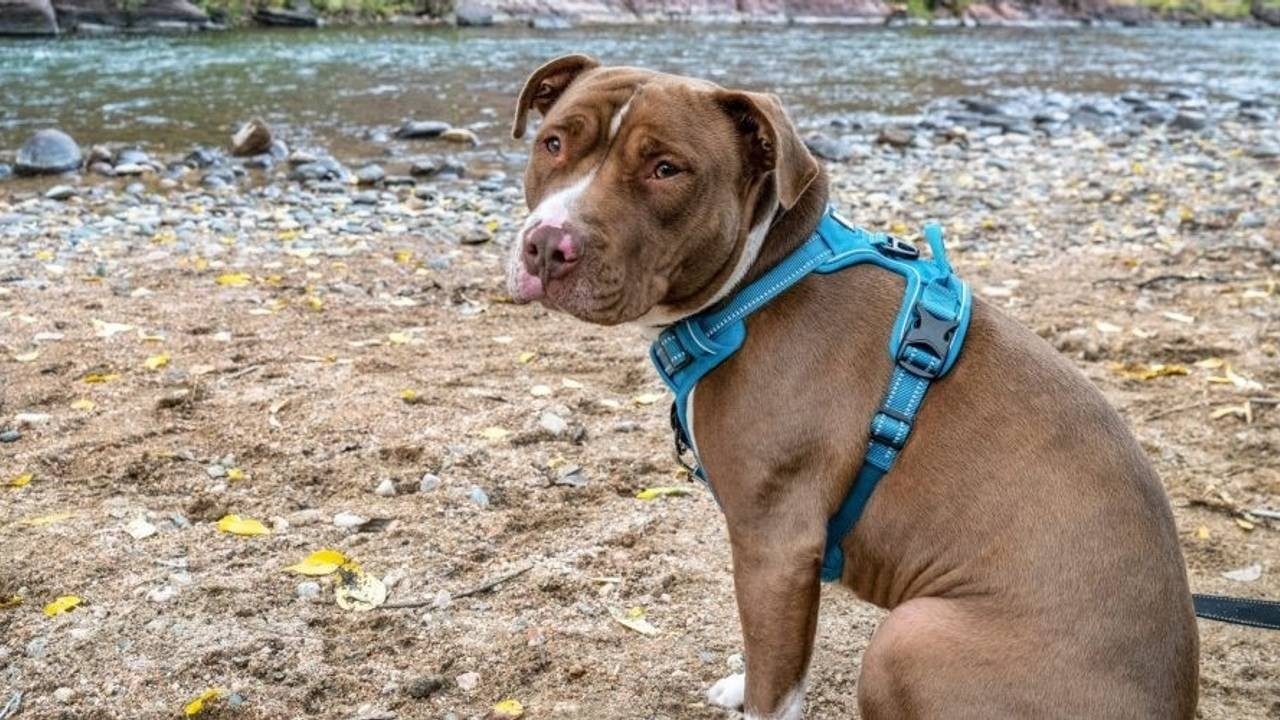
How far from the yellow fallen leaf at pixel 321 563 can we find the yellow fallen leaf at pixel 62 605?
2.13ft

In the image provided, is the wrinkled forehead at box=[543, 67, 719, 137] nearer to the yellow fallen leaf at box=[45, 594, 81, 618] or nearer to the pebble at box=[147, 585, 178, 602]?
the pebble at box=[147, 585, 178, 602]

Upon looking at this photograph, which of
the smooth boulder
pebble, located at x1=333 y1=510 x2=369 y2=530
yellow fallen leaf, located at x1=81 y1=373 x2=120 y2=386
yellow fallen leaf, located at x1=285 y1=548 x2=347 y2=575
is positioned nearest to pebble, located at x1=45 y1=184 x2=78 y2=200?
the smooth boulder

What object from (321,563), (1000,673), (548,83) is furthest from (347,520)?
(1000,673)

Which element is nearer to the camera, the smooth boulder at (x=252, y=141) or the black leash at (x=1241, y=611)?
the black leash at (x=1241, y=611)

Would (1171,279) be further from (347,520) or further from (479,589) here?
(347,520)

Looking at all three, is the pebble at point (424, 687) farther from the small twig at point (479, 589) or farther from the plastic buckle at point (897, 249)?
the plastic buckle at point (897, 249)

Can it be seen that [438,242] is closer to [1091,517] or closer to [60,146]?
[60,146]

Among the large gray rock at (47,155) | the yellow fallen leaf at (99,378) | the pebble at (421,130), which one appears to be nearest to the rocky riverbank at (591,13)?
the pebble at (421,130)

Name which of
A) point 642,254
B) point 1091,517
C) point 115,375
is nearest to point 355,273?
point 115,375

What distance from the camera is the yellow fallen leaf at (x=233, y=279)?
7191 mm

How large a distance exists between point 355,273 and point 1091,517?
19.0 ft

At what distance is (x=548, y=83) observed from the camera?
350 cm

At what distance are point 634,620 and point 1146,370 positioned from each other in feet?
10.7

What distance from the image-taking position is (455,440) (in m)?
4.94
